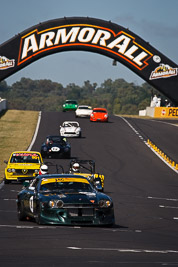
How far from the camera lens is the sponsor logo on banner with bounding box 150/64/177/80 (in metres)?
68.9

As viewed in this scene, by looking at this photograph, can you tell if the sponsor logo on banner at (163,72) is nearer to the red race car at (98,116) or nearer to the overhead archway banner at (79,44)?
the overhead archway banner at (79,44)

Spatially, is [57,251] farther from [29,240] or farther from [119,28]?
[119,28]

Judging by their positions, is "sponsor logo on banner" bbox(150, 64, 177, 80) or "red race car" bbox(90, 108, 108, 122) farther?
"red race car" bbox(90, 108, 108, 122)

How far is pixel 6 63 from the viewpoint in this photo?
68.0 meters

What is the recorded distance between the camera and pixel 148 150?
51219mm

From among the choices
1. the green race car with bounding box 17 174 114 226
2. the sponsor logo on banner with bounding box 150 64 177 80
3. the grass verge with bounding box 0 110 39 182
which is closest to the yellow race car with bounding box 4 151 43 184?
the grass verge with bounding box 0 110 39 182

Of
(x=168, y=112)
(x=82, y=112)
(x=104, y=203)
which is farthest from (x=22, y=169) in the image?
(x=168, y=112)

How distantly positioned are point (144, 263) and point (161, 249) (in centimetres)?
184

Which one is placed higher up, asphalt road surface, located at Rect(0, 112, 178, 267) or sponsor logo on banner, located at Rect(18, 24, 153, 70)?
sponsor logo on banner, located at Rect(18, 24, 153, 70)

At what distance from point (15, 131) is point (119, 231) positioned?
50.5 metres

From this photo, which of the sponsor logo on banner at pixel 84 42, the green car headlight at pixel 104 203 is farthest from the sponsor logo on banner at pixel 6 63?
the green car headlight at pixel 104 203

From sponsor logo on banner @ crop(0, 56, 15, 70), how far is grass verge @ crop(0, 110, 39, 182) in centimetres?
570

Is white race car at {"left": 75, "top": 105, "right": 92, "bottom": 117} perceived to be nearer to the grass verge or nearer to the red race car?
the red race car

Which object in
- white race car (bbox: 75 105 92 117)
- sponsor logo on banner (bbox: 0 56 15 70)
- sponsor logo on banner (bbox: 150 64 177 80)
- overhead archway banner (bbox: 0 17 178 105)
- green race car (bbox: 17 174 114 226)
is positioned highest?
overhead archway banner (bbox: 0 17 178 105)
